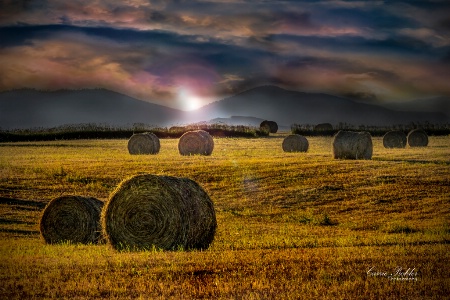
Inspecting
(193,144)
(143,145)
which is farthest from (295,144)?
(143,145)

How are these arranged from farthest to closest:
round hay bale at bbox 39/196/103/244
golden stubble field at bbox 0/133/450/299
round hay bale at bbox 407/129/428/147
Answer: round hay bale at bbox 407/129/428/147 < round hay bale at bbox 39/196/103/244 < golden stubble field at bbox 0/133/450/299

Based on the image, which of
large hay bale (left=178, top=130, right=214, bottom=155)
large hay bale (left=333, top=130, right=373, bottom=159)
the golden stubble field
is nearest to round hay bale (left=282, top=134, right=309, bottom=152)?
large hay bale (left=178, top=130, right=214, bottom=155)

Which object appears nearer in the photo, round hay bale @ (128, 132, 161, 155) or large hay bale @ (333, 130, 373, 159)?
large hay bale @ (333, 130, 373, 159)

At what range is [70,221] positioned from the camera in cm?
1931

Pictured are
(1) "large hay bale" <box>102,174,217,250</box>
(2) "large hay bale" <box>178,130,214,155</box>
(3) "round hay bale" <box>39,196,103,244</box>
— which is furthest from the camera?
(2) "large hay bale" <box>178,130,214,155</box>

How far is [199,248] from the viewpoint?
16531mm

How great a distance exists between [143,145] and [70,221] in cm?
2711

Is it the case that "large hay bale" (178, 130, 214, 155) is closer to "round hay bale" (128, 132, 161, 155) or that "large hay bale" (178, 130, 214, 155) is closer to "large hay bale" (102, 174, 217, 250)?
"round hay bale" (128, 132, 161, 155)

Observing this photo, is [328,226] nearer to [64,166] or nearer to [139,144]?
[64,166]

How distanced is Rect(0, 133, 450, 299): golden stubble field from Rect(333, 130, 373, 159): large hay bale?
5.16 ft

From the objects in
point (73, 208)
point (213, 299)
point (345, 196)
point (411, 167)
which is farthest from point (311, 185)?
point (213, 299)

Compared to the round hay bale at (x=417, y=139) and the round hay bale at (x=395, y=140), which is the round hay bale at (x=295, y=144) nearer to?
the round hay bale at (x=395, y=140)

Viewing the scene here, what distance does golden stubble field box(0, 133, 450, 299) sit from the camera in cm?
1075

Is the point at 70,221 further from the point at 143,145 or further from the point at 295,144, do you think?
the point at 295,144
